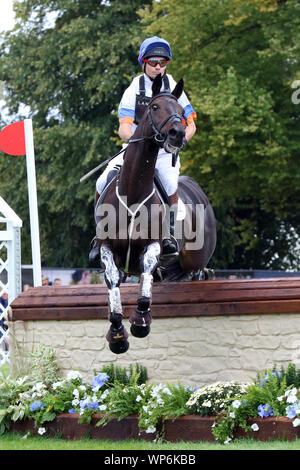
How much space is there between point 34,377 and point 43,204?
58.5 feet

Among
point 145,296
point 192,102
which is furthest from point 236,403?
point 192,102

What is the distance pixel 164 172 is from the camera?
731cm

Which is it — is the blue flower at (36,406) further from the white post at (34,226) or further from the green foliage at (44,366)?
the white post at (34,226)

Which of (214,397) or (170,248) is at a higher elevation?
(170,248)

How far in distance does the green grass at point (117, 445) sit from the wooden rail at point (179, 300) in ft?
4.35

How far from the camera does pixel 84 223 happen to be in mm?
24078

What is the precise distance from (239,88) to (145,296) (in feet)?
42.2

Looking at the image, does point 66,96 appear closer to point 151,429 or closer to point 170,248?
point 170,248

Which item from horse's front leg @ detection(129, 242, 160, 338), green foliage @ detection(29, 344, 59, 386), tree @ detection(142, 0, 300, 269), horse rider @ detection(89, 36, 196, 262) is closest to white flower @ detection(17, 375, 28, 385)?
green foliage @ detection(29, 344, 59, 386)

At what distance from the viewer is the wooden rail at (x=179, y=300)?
273 inches

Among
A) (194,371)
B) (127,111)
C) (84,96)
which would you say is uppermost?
(84,96)
